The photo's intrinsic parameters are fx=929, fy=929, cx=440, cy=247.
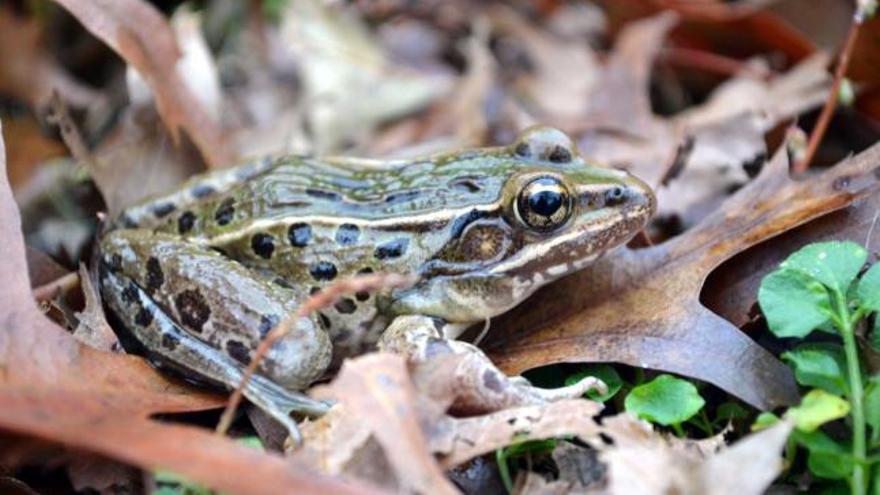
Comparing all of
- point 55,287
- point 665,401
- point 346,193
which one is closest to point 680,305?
point 665,401

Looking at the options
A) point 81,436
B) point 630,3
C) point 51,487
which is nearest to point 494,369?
point 81,436

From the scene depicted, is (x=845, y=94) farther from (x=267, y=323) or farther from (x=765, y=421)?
(x=267, y=323)

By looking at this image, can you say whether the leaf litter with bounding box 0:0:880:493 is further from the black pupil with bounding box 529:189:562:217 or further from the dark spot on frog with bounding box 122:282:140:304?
the black pupil with bounding box 529:189:562:217

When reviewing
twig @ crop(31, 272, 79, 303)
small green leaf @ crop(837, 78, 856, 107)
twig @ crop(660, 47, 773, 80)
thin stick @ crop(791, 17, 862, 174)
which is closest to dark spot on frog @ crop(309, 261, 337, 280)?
twig @ crop(31, 272, 79, 303)

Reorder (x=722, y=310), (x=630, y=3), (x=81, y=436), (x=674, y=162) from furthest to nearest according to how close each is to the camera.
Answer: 1. (x=630, y=3)
2. (x=674, y=162)
3. (x=722, y=310)
4. (x=81, y=436)

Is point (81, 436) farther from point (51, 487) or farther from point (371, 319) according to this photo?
point (371, 319)

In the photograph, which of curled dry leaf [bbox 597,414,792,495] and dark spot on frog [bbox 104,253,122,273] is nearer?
curled dry leaf [bbox 597,414,792,495]
